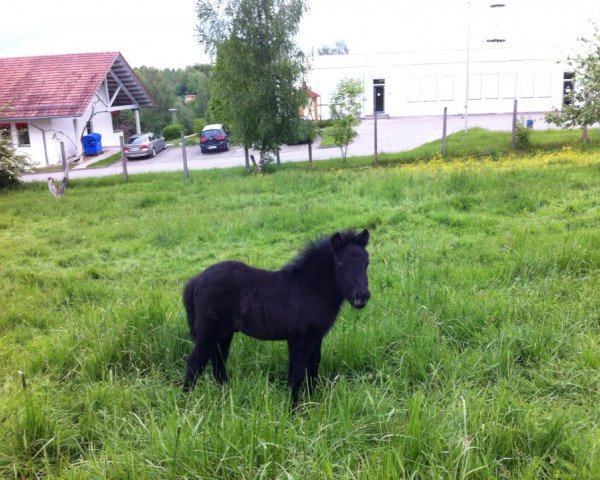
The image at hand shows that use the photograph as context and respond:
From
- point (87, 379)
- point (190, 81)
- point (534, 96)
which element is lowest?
point (87, 379)

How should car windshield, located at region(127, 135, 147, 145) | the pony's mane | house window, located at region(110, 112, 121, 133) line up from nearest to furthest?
the pony's mane → car windshield, located at region(127, 135, 147, 145) → house window, located at region(110, 112, 121, 133)

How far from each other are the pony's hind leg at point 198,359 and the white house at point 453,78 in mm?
39907

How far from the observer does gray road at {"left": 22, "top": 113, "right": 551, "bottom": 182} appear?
2706 cm

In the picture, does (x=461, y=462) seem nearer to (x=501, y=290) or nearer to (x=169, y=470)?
(x=169, y=470)

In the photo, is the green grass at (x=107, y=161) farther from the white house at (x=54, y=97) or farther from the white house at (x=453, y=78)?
the white house at (x=453, y=78)

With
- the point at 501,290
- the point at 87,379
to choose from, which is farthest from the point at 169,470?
the point at 501,290

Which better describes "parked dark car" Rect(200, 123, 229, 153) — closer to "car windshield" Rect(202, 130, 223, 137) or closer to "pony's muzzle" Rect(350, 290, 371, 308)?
"car windshield" Rect(202, 130, 223, 137)

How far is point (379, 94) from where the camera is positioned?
46438 mm

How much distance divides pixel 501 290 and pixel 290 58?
15.4 m

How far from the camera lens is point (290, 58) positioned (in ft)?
64.0

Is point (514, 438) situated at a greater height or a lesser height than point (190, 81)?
lesser

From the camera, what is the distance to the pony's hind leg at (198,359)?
4469 mm

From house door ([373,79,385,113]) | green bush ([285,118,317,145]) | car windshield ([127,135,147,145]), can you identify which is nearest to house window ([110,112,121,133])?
car windshield ([127,135,147,145])

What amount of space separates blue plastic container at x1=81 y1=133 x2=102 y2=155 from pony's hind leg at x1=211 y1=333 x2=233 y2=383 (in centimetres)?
3291
